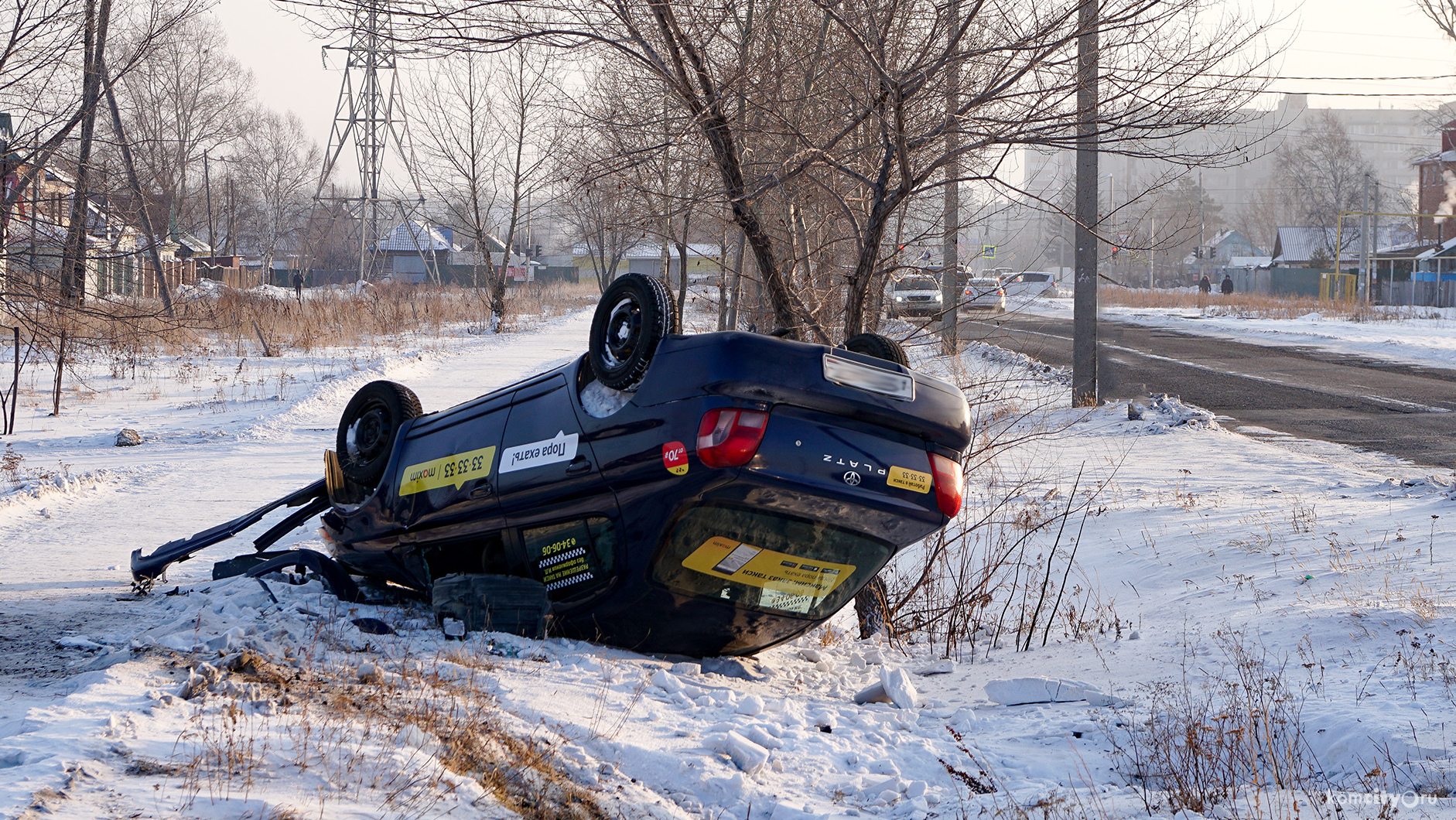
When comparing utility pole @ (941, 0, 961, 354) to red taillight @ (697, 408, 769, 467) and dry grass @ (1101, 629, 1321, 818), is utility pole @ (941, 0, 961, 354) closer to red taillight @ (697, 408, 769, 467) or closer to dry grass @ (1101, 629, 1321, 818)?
dry grass @ (1101, 629, 1321, 818)

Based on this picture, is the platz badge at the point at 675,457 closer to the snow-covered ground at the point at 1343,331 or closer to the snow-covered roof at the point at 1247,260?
the snow-covered ground at the point at 1343,331

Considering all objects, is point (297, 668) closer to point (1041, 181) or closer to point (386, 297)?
point (1041, 181)

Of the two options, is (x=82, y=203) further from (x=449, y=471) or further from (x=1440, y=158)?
(x=1440, y=158)

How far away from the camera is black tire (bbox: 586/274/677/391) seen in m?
4.30

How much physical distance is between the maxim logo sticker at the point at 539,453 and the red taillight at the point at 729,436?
2.61 feet

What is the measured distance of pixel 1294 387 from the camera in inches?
695

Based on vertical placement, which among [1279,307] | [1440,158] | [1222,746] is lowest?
[1222,746]

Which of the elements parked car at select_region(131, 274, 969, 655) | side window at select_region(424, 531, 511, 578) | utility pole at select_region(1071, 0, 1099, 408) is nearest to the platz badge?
parked car at select_region(131, 274, 969, 655)

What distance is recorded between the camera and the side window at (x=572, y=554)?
4570mm

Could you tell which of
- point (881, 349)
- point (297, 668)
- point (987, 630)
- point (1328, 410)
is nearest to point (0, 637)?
point (297, 668)

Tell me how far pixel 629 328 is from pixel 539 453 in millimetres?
698

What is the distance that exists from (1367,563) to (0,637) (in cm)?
Result: 732

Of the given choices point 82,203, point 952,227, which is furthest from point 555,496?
point 82,203

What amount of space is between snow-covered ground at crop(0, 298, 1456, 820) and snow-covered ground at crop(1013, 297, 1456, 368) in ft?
33.5
